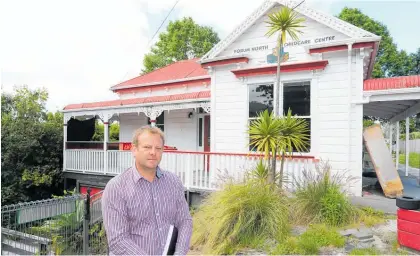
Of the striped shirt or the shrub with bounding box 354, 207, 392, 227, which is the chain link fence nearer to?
the striped shirt

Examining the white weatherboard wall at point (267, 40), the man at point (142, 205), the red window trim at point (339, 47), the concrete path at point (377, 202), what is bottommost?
the concrete path at point (377, 202)

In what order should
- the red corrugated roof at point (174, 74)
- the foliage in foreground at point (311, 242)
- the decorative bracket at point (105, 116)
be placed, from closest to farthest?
the foliage in foreground at point (311, 242)
the decorative bracket at point (105, 116)
the red corrugated roof at point (174, 74)

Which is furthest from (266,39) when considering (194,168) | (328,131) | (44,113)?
(44,113)

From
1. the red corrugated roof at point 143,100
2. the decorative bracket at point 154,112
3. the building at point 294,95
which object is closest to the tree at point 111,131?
the red corrugated roof at point 143,100

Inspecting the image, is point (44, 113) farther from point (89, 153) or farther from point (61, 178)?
point (89, 153)

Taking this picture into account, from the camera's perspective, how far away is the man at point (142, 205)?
6.25ft

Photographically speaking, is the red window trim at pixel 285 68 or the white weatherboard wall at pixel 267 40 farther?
the white weatherboard wall at pixel 267 40

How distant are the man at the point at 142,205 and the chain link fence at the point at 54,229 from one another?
4.43 meters

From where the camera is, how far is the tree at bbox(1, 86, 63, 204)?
11.5 meters

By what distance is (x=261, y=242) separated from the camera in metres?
4.41

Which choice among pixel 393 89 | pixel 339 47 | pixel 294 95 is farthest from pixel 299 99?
pixel 393 89

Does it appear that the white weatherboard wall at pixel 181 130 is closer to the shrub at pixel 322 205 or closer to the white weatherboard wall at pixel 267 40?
the white weatherboard wall at pixel 267 40

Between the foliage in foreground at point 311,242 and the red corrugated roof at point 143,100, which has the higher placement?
the red corrugated roof at point 143,100

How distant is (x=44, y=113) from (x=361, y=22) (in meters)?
27.8
